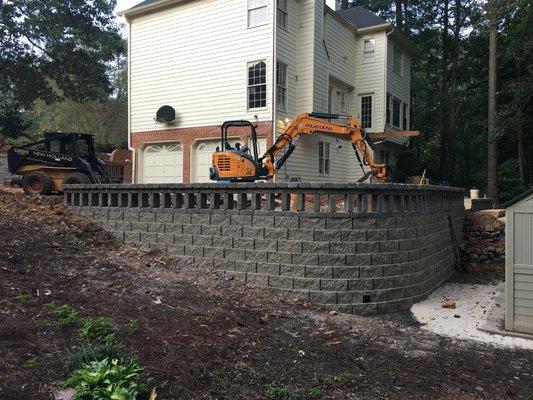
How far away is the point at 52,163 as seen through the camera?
46.1 feet

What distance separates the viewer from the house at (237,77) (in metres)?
17.0

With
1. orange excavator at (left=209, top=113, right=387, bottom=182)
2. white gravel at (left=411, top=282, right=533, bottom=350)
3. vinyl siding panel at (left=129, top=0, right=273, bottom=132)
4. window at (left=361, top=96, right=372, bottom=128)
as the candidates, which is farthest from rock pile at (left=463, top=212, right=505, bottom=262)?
window at (left=361, top=96, right=372, bottom=128)

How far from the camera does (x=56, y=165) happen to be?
14078 millimetres

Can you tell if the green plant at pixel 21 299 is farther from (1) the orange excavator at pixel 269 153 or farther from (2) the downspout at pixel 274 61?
(2) the downspout at pixel 274 61

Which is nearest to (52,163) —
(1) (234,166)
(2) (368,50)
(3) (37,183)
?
(3) (37,183)

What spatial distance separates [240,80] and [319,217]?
10.7 meters

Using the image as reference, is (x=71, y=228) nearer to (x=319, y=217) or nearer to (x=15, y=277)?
(x=15, y=277)

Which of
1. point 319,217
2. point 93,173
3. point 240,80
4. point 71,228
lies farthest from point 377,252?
point 240,80

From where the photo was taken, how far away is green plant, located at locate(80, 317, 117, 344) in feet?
16.7

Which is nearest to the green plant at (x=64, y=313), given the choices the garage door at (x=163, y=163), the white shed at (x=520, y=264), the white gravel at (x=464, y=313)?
the white gravel at (x=464, y=313)

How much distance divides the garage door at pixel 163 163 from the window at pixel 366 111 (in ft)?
29.6

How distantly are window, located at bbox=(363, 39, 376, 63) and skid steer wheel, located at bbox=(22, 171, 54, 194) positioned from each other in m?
15.4

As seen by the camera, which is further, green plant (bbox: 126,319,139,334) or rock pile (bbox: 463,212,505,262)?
rock pile (bbox: 463,212,505,262)

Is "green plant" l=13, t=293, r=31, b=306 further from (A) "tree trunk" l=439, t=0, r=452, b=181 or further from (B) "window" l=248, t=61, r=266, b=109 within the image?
(A) "tree trunk" l=439, t=0, r=452, b=181
